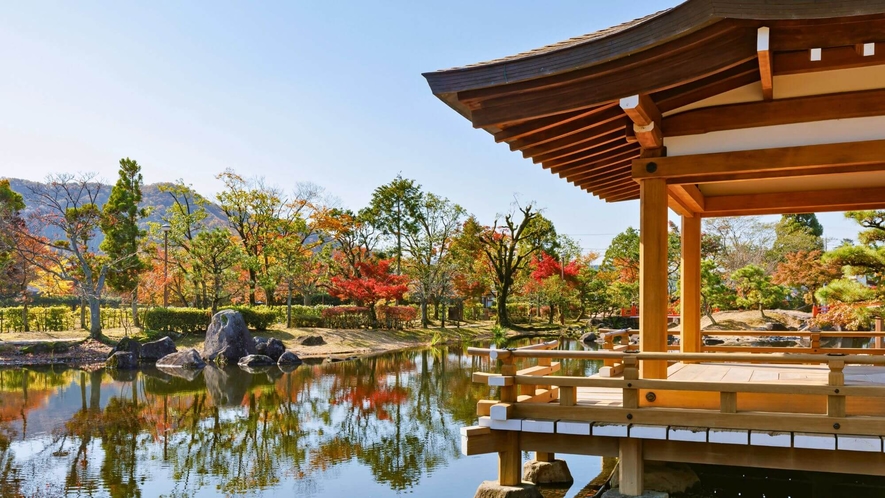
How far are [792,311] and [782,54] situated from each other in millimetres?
25489

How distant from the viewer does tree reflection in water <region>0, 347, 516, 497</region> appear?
7051 mm

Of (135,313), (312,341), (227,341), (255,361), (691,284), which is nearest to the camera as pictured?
(691,284)

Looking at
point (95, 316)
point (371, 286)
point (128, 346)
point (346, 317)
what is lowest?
point (128, 346)

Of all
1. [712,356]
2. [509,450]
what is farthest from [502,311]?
[712,356]

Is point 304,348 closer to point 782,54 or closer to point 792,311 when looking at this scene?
point 782,54

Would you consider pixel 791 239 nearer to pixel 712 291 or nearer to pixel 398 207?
pixel 712 291

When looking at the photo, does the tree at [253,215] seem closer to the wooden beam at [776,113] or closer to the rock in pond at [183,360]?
the rock in pond at [183,360]

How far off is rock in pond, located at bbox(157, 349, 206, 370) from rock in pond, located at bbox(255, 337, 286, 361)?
156cm

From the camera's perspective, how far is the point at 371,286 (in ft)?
77.7

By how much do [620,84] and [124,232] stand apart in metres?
20.9

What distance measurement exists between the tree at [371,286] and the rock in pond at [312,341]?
3.37 metres

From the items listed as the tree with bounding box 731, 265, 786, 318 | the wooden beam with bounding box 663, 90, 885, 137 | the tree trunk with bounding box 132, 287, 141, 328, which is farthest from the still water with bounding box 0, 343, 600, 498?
the tree with bounding box 731, 265, 786, 318

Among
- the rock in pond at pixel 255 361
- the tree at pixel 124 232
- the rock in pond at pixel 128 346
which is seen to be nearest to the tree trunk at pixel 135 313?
the tree at pixel 124 232

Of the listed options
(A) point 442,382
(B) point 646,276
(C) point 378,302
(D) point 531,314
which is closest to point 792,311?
(D) point 531,314
